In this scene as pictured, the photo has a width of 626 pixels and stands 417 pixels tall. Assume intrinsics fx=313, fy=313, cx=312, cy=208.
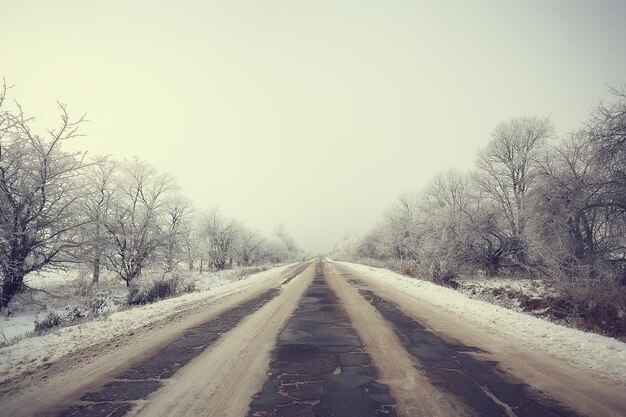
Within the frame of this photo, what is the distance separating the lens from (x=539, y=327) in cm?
719

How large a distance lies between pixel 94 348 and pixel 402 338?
645 cm

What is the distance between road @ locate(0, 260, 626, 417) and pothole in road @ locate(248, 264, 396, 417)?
0.05ft

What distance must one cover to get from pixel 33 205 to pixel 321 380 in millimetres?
13598

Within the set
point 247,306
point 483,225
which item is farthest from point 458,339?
point 483,225

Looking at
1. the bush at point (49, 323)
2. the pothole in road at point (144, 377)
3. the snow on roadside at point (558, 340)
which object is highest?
the snow on roadside at point (558, 340)

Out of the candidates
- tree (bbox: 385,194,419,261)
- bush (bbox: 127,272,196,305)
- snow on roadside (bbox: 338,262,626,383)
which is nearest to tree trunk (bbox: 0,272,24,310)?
bush (bbox: 127,272,196,305)

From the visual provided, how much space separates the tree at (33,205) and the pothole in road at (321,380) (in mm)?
11122

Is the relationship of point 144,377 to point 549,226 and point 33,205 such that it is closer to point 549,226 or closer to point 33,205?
point 33,205

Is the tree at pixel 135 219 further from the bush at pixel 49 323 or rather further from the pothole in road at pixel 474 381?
the pothole in road at pixel 474 381

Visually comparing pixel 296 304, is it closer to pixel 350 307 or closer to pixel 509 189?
pixel 350 307

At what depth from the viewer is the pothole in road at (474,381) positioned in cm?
364

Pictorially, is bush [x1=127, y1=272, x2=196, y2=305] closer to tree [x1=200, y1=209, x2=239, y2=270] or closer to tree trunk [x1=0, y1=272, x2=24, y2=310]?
tree trunk [x1=0, y1=272, x2=24, y2=310]

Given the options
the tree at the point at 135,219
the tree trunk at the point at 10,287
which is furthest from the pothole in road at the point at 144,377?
the tree at the point at 135,219

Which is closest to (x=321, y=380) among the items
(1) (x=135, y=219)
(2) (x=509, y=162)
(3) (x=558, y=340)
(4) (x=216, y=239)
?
(3) (x=558, y=340)
